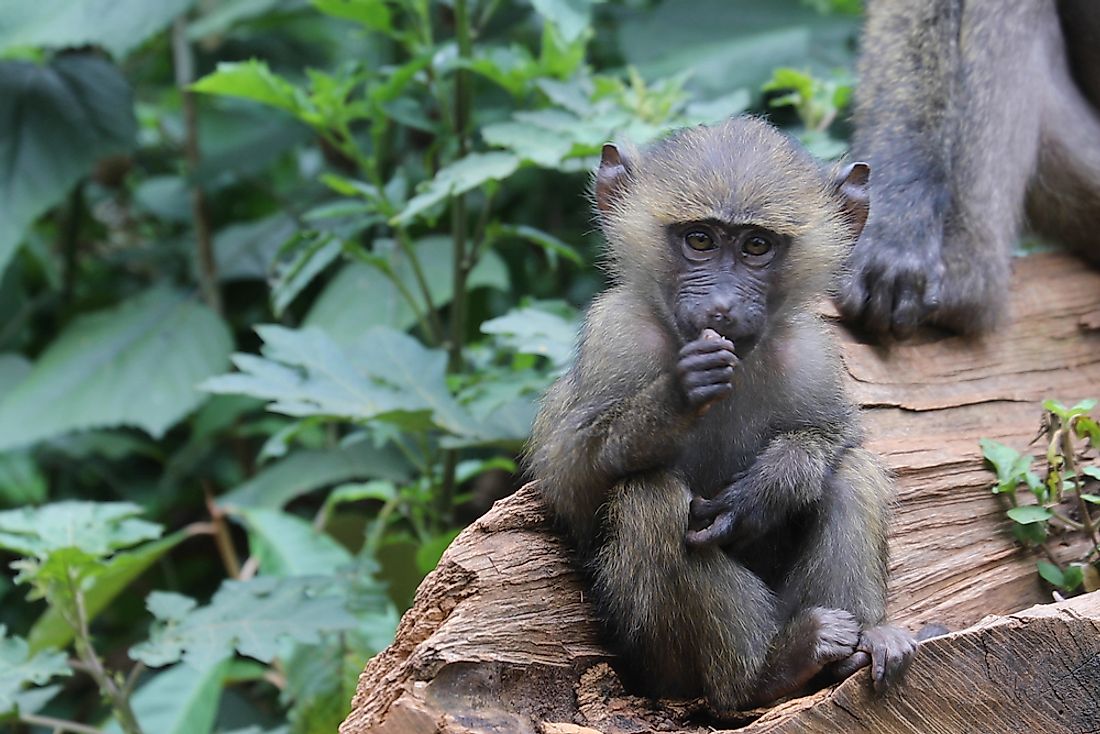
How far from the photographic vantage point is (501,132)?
13.0 feet

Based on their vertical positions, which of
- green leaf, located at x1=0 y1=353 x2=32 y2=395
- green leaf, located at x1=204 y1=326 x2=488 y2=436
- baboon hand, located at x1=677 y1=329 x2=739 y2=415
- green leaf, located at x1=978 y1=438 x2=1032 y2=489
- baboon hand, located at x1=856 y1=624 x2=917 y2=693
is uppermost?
baboon hand, located at x1=677 y1=329 x2=739 y2=415

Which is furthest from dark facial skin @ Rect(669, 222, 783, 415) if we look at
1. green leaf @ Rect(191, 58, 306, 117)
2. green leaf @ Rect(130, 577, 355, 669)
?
green leaf @ Rect(191, 58, 306, 117)

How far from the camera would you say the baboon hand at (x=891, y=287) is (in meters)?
3.80

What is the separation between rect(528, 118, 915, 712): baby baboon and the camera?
8.62 ft

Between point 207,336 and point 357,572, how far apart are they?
2.18 meters

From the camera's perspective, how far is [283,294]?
4.36m

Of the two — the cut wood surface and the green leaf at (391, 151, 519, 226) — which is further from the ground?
the green leaf at (391, 151, 519, 226)

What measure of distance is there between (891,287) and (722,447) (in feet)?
4.05

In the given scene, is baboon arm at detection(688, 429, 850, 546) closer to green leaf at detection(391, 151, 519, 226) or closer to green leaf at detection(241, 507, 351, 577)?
green leaf at detection(391, 151, 519, 226)

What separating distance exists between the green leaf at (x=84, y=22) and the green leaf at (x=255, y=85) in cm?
136

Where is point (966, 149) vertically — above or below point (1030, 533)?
above

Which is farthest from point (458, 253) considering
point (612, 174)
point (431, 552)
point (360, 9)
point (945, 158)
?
point (945, 158)

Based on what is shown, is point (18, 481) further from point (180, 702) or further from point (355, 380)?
point (355, 380)

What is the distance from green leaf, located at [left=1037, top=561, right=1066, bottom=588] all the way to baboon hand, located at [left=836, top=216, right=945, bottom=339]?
870 millimetres
